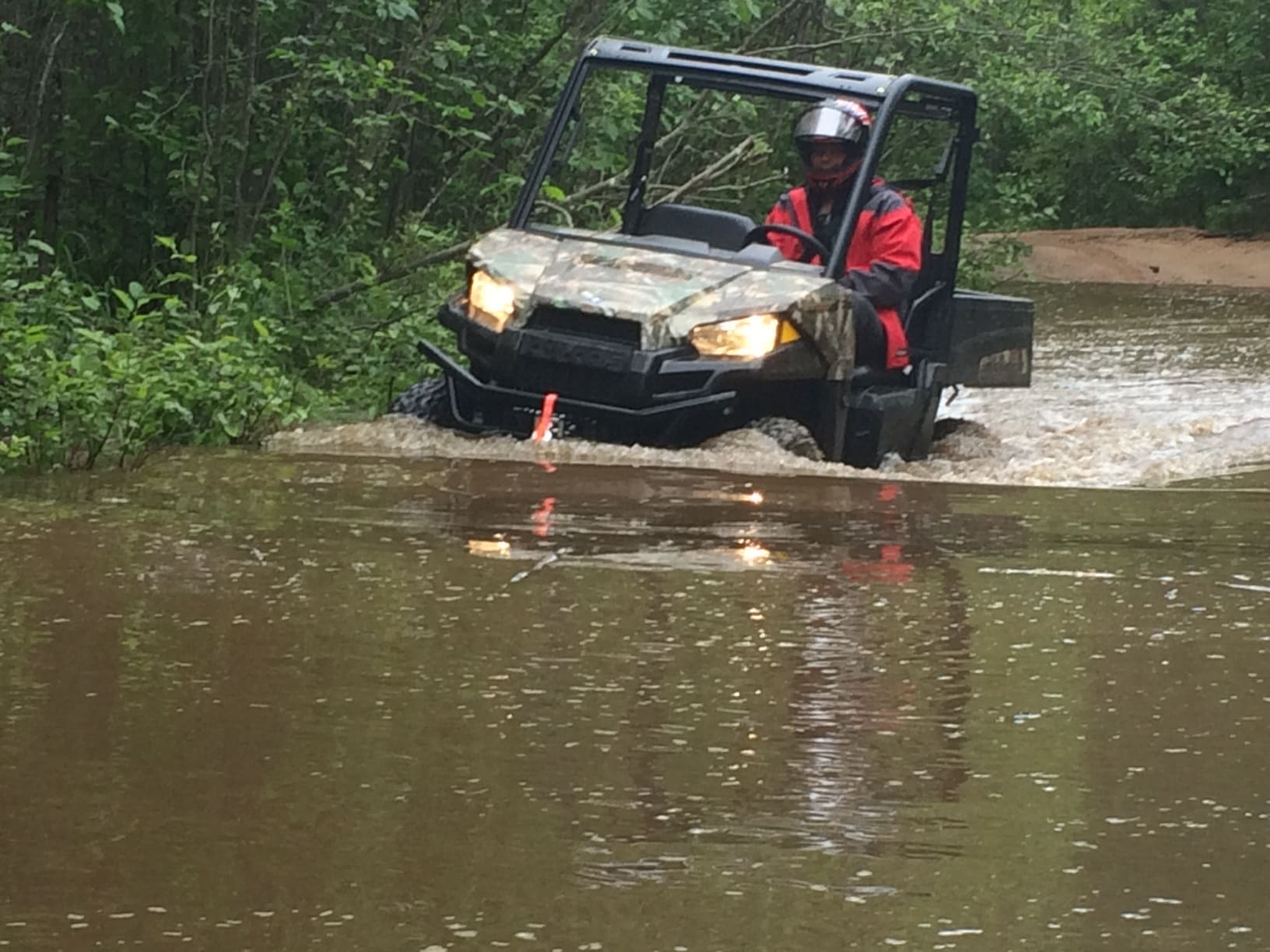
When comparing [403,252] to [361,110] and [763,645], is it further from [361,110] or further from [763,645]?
[763,645]

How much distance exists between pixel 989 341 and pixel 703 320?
2.38 m

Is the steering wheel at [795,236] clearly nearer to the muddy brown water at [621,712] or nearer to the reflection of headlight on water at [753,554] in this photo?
the muddy brown water at [621,712]

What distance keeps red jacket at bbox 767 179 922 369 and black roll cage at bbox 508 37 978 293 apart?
0.21 m

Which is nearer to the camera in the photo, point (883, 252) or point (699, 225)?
point (883, 252)

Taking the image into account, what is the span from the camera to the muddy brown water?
338 centimetres

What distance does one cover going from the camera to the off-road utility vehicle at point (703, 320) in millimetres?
8383

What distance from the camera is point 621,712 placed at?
4.52 metres

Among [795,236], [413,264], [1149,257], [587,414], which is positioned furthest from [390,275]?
[1149,257]

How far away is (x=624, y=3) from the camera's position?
1384 cm

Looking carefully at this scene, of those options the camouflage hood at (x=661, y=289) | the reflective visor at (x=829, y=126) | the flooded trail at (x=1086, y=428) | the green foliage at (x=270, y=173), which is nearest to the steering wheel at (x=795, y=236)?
the camouflage hood at (x=661, y=289)

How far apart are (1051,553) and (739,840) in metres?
3.06

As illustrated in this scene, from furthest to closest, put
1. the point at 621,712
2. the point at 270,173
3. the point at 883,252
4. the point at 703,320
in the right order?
1. the point at 270,173
2. the point at 883,252
3. the point at 703,320
4. the point at 621,712

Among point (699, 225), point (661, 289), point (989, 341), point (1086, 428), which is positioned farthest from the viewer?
point (1086, 428)

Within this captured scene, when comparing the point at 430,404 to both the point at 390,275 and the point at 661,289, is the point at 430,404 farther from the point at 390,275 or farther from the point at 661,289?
the point at 390,275
